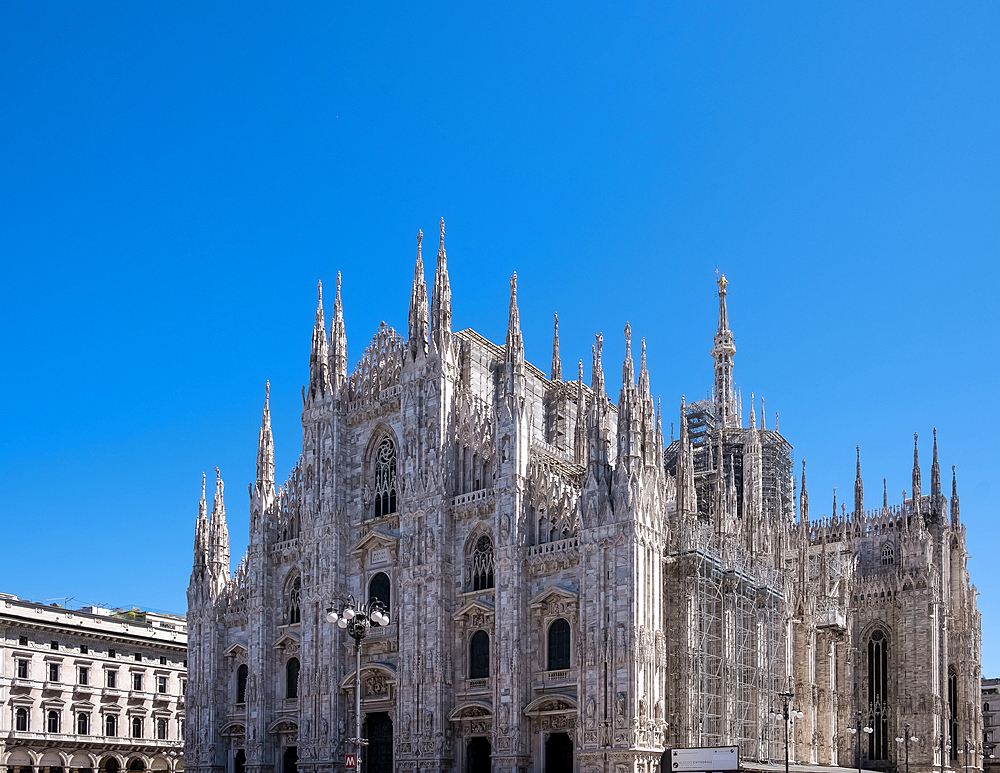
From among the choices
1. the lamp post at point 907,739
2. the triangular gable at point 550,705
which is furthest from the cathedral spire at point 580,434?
the lamp post at point 907,739

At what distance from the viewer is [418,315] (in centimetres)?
5856

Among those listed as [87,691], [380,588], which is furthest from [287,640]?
[87,691]

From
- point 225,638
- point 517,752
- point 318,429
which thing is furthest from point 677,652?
point 225,638

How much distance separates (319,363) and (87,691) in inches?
1191

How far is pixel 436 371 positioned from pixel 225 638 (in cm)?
2186

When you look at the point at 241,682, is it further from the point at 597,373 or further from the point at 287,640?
the point at 597,373

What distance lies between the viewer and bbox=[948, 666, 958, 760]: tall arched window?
7869cm

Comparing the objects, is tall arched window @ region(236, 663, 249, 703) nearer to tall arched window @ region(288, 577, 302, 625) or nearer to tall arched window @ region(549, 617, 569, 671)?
tall arched window @ region(288, 577, 302, 625)

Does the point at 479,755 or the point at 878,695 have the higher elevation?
the point at 479,755

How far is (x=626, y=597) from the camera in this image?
153ft

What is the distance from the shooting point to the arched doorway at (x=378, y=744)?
5563 centimetres

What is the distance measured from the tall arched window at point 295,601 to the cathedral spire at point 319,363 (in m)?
10.5

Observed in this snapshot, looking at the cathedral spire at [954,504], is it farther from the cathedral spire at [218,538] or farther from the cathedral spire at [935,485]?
the cathedral spire at [218,538]

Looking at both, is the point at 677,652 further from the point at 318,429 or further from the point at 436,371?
the point at 318,429
